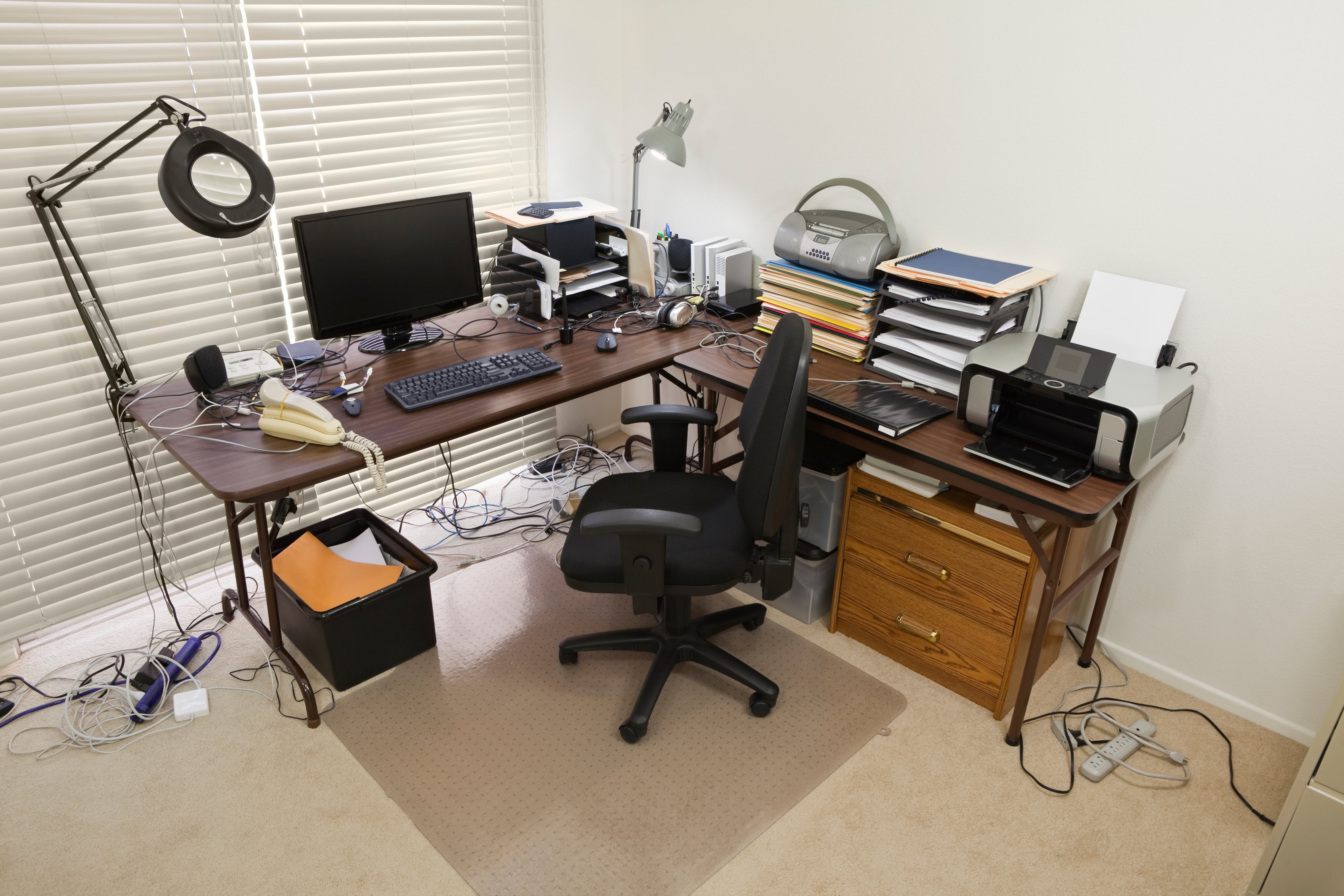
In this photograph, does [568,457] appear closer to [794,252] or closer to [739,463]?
[739,463]

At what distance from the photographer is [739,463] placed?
319 cm

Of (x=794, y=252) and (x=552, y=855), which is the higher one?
(x=794, y=252)

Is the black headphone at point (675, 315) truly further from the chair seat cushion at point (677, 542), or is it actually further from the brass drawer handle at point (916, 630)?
the brass drawer handle at point (916, 630)

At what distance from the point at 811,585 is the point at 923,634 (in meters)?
0.36

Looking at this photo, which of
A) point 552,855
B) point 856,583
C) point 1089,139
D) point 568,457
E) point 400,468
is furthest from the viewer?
point 568,457

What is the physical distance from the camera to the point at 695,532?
1.92 meters

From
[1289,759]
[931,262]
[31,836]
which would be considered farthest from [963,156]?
[31,836]

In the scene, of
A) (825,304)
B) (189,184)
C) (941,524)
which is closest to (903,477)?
(941,524)

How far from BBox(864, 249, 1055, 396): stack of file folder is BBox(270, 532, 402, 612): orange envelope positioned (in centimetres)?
154

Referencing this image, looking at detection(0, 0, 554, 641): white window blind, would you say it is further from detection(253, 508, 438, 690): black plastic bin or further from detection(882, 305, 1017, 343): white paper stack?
detection(882, 305, 1017, 343): white paper stack

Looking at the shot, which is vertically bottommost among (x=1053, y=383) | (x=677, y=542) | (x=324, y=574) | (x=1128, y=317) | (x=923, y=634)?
(x=923, y=634)

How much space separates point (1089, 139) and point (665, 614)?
1.65 m

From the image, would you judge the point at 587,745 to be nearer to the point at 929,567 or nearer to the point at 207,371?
the point at 929,567

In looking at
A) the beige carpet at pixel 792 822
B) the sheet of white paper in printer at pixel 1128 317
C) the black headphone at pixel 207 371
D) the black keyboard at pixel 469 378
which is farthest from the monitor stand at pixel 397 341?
the sheet of white paper in printer at pixel 1128 317
